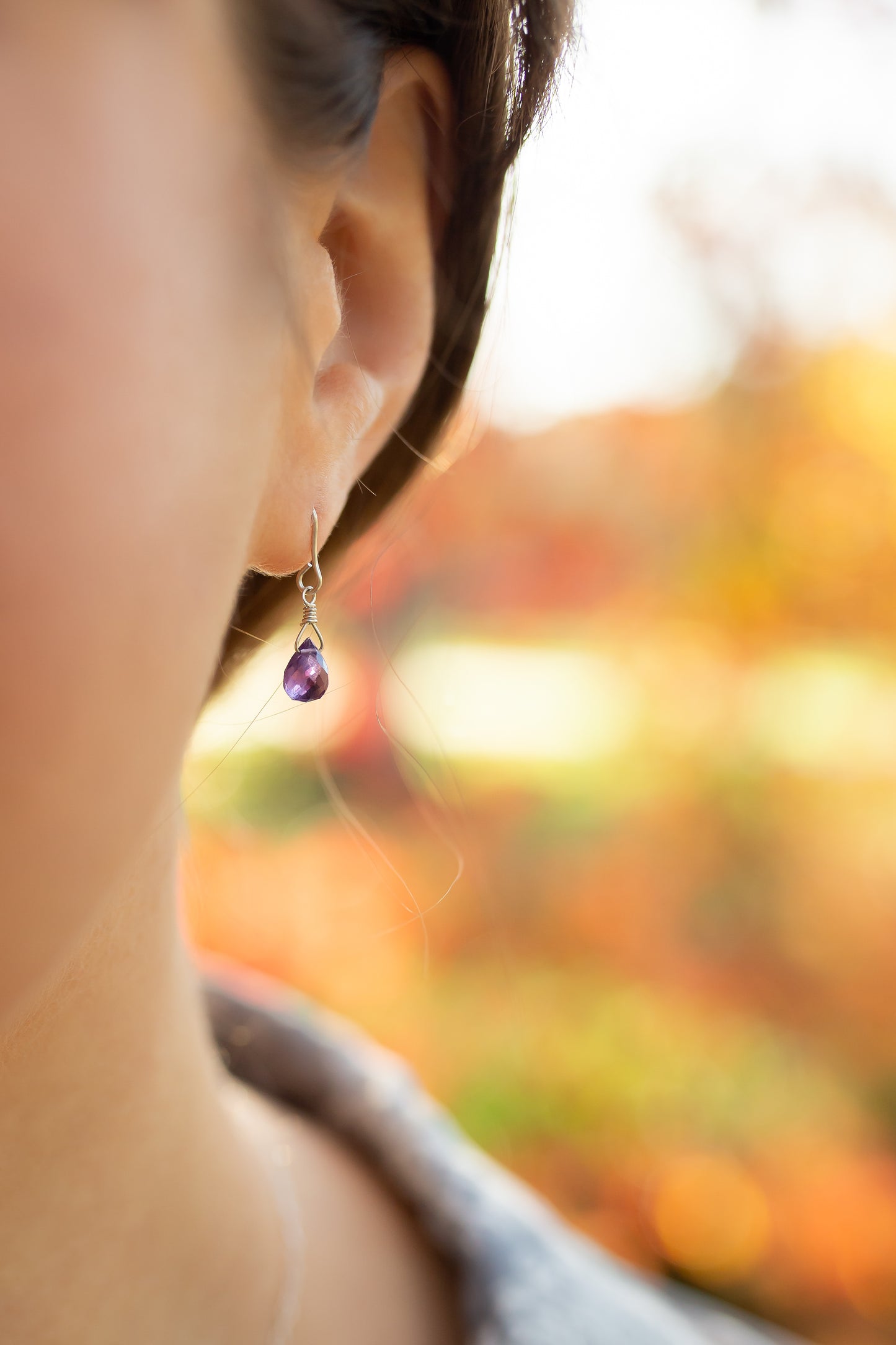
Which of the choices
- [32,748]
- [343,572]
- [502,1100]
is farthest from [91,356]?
[502,1100]

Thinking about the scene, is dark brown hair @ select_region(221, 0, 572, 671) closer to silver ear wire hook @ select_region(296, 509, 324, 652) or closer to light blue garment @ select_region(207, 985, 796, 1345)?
silver ear wire hook @ select_region(296, 509, 324, 652)

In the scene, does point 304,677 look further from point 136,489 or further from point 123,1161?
point 123,1161

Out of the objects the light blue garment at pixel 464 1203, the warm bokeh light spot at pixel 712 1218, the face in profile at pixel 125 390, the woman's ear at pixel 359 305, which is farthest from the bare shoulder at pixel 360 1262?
the warm bokeh light spot at pixel 712 1218

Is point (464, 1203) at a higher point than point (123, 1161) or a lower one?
lower

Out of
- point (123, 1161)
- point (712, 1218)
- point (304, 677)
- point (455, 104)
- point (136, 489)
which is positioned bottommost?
point (712, 1218)

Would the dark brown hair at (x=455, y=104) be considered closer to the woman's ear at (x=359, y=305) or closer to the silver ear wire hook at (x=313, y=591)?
the woman's ear at (x=359, y=305)

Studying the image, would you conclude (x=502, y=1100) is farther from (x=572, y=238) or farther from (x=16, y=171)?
(x=16, y=171)

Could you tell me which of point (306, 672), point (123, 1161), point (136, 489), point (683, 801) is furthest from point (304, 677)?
point (683, 801)
